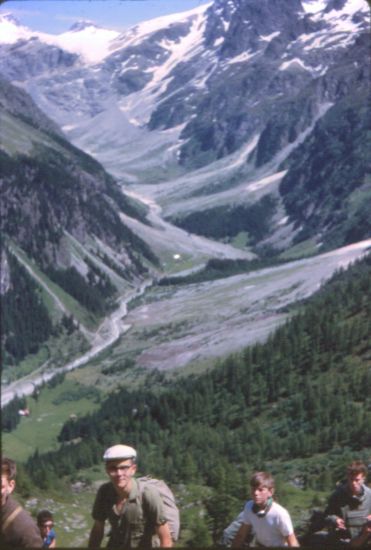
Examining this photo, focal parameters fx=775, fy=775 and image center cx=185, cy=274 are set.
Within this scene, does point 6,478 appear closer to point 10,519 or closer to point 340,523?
point 10,519

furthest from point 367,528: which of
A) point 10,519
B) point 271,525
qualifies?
point 10,519

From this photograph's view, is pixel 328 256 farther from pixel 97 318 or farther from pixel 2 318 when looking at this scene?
pixel 2 318

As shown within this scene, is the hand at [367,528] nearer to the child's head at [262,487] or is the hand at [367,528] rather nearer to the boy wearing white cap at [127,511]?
the child's head at [262,487]

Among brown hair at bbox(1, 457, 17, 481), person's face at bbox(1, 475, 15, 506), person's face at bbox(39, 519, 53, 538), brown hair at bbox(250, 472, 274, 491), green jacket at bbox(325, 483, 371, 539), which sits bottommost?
green jacket at bbox(325, 483, 371, 539)

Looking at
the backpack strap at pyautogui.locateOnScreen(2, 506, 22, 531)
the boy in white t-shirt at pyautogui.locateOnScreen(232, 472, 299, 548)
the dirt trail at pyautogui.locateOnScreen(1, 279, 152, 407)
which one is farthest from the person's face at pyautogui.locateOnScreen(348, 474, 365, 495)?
the dirt trail at pyautogui.locateOnScreen(1, 279, 152, 407)

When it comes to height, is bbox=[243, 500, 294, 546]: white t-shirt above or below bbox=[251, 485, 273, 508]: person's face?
below

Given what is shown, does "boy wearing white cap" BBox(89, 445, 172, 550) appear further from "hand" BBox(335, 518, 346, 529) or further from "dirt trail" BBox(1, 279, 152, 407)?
"dirt trail" BBox(1, 279, 152, 407)

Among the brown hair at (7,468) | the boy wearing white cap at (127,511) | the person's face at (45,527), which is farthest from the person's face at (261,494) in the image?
the brown hair at (7,468)
